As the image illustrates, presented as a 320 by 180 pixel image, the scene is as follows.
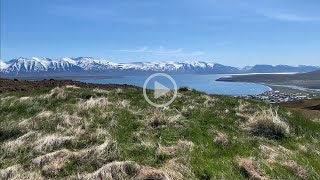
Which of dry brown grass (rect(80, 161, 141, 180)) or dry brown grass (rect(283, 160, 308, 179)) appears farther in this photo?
dry brown grass (rect(283, 160, 308, 179))

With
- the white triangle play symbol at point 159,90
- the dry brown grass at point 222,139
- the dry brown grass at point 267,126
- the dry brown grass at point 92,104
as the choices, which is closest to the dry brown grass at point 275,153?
the dry brown grass at point 222,139

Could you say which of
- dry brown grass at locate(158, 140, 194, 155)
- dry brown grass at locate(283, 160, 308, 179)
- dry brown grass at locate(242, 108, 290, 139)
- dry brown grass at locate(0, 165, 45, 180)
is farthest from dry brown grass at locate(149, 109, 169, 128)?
dry brown grass at locate(0, 165, 45, 180)

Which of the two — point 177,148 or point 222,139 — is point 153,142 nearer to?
point 177,148

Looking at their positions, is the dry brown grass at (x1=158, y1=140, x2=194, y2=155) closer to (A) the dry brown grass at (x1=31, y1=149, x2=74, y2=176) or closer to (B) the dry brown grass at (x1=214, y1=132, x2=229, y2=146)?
(B) the dry brown grass at (x1=214, y1=132, x2=229, y2=146)

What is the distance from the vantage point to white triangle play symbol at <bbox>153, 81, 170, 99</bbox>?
26.5 m

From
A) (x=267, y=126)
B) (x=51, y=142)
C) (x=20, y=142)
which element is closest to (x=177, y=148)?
(x=51, y=142)

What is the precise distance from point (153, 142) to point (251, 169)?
4196 mm

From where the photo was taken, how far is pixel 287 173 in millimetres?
13930

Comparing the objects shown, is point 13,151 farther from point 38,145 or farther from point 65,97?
point 65,97

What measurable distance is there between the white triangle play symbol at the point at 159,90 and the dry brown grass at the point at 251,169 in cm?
1205

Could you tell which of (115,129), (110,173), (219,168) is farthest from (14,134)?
(219,168)

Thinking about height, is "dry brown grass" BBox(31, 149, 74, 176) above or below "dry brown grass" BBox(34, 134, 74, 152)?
below

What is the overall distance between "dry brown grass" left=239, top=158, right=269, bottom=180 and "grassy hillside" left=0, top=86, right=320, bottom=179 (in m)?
0.04

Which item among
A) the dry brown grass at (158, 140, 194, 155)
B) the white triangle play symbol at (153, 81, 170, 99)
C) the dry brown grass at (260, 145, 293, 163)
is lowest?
the dry brown grass at (260, 145, 293, 163)
